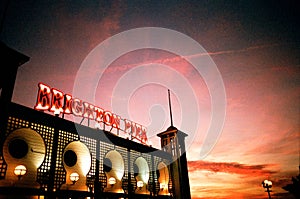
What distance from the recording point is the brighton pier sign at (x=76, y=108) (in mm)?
18828

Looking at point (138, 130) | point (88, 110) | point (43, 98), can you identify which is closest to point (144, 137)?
point (138, 130)

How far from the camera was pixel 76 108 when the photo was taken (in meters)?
21.9

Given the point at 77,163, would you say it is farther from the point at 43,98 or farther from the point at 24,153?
the point at 43,98

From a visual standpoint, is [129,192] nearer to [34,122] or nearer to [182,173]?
[182,173]

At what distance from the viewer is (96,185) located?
66.8 feet

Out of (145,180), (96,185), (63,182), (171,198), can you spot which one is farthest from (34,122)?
(171,198)

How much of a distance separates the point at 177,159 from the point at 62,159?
18611 mm

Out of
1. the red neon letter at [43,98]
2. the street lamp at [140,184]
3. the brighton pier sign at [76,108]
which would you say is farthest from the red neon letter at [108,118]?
the street lamp at [140,184]

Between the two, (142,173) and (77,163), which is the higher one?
(77,163)

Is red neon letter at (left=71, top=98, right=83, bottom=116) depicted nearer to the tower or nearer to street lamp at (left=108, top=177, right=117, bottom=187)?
street lamp at (left=108, top=177, right=117, bottom=187)

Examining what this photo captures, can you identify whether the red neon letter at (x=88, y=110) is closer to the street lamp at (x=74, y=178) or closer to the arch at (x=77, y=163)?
the arch at (x=77, y=163)

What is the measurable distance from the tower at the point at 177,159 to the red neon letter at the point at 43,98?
19744mm

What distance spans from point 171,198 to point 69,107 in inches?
732

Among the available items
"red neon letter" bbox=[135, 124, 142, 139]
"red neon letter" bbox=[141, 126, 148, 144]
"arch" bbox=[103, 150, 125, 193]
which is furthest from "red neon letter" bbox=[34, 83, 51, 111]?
"red neon letter" bbox=[141, 126, 148, 144]
